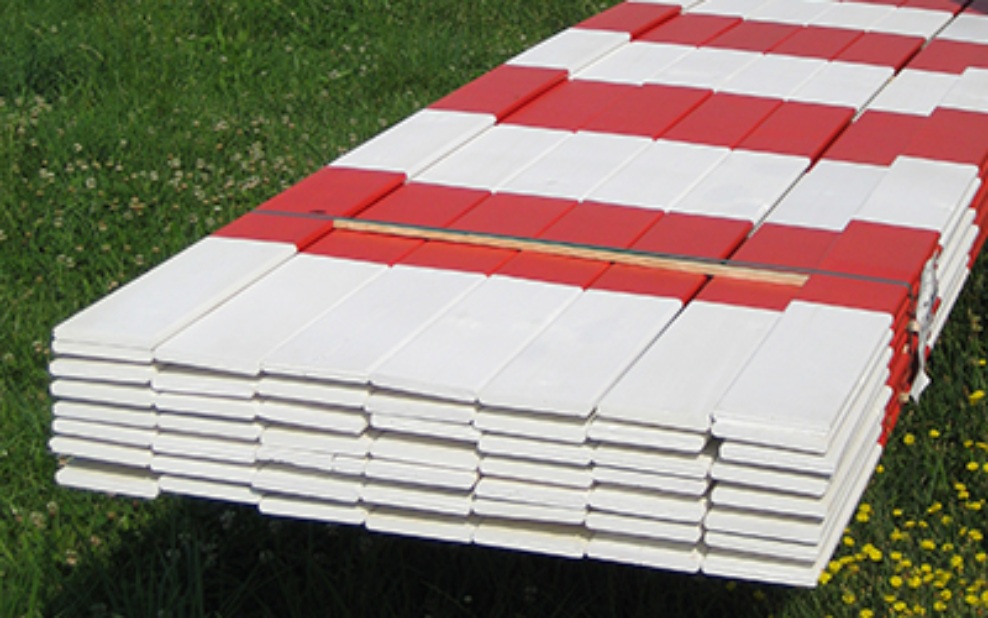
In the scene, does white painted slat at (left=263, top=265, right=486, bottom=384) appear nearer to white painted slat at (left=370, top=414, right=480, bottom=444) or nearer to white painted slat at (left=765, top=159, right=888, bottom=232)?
white painted slat at (left=370, top=414, right=480, bottom=444)

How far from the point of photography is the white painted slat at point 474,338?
1865 mm

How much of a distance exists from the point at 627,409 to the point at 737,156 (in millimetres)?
1108

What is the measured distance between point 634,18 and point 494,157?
1.13 meters

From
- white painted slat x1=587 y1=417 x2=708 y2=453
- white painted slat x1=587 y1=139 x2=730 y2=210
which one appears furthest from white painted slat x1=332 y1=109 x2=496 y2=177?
white painted slat x1=587 y1=417 x2=708 y2=453

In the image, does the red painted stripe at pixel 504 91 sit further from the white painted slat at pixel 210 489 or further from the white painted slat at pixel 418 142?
the white painted slat at pixel 210 489

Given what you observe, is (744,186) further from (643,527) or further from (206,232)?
(206,232)

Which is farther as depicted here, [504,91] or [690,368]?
[504,91]

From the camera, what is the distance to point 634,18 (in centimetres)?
376

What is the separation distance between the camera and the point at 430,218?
2.49 meters

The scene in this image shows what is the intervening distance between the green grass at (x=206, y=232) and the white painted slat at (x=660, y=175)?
756 millimetres

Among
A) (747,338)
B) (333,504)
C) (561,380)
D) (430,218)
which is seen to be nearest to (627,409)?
(561,380)

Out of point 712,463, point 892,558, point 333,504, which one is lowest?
point 892,558

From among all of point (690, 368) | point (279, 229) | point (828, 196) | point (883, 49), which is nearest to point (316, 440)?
point (690, 368)

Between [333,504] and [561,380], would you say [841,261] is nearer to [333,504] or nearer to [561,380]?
[561,380]
